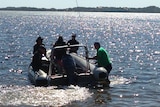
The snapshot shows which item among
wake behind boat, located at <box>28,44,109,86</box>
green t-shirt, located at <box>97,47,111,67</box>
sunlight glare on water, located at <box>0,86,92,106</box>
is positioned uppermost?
green t-shirt, located at <box>97,47,111,67</box>

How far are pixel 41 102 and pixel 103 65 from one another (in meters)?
4.16

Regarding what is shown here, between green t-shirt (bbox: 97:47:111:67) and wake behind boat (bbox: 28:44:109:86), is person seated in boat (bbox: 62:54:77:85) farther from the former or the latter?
green t-shirt (bbox: 97:47:111:67)

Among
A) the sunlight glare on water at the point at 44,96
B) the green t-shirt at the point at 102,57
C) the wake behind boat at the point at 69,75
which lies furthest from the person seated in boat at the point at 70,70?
the green t-shirt at the point at 102,57

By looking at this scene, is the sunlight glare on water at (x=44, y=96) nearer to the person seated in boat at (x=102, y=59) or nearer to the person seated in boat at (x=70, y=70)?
the person seated in boat at (x=70, y=70)

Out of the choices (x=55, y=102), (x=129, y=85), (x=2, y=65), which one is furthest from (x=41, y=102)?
(x=2, y=65)

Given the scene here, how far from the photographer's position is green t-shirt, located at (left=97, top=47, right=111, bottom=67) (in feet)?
52.2

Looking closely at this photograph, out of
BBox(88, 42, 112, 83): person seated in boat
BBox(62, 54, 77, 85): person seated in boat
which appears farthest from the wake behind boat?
BBox(88, 42, 112, 83): person seated in boat

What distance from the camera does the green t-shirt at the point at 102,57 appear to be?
1592 cm

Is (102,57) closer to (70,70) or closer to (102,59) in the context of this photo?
(102,59)

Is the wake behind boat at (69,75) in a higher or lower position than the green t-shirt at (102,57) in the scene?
lower

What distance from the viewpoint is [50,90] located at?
14141 millimetres

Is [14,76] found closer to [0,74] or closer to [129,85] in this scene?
[0,74]

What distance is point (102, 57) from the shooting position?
16016mm

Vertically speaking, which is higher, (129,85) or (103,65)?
(103,65)
